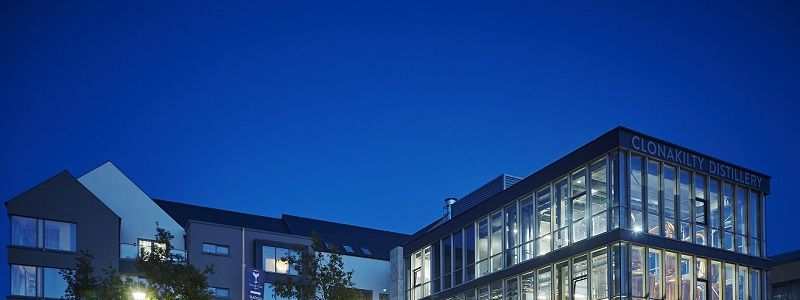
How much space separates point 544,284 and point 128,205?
28404 mm

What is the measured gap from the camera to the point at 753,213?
108 ft

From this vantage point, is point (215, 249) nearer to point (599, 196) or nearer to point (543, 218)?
point (543, 218)

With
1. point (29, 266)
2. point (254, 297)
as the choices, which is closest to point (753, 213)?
point (254, 297)

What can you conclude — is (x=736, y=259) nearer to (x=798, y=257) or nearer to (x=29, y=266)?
(x=798, y=257)

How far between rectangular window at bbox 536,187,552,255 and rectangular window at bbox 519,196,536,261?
0.49m

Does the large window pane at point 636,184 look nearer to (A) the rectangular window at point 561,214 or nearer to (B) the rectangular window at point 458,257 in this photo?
(A) the rectangular window at point 561,214

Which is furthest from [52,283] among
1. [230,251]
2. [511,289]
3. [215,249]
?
[511,289]

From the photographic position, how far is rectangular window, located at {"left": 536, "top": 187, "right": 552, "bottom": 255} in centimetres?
3328

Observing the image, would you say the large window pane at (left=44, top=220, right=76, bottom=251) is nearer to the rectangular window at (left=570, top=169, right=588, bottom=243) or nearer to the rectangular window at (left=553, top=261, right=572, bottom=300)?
the rectangular window at (left=553, top=261, right=572, bottom=300)

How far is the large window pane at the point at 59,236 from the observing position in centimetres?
4603

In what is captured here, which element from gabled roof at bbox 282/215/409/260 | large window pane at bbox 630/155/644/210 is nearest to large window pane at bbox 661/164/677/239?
large window pane at bbox 630/155/644/210

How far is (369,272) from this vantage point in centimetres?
5909

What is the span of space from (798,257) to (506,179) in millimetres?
16904

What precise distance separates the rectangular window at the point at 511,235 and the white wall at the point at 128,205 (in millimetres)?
23597
